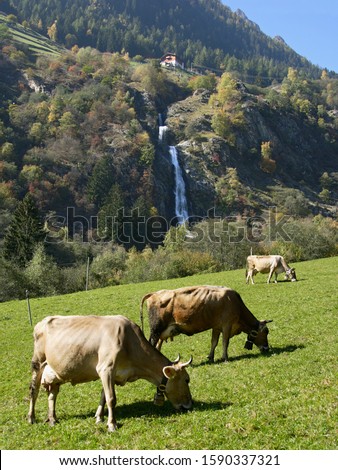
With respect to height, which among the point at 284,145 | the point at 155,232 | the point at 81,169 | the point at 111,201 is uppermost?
the point at 284,145

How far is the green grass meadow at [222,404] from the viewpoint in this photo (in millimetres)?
8633

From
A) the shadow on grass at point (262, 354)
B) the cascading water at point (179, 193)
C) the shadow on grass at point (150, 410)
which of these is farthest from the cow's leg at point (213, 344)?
the cascading water at point (179, 193)

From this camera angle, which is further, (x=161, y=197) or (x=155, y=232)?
(x=161, y=197)

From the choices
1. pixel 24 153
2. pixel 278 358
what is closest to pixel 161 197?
pixel 24 153

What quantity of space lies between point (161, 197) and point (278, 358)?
126649mm

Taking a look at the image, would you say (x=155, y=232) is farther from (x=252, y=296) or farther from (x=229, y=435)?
(x=229, y=435)

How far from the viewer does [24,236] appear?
7156cm

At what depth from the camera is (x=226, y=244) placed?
2761 inches

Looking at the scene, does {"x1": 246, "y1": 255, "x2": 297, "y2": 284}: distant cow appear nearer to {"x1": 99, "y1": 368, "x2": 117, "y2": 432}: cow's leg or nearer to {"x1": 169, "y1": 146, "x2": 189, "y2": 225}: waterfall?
{"x1": 99, "y1": 368, "x2": 117, "y2": 432}: cow's leg

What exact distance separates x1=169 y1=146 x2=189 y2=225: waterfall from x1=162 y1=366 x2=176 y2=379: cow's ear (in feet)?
398

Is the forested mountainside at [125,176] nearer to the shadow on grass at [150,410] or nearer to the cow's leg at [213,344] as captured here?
the cow's leg at [213,344]

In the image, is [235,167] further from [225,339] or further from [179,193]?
[225,339]

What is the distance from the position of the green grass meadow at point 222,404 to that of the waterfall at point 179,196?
11455cm

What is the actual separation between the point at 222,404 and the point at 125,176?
5397 inches
